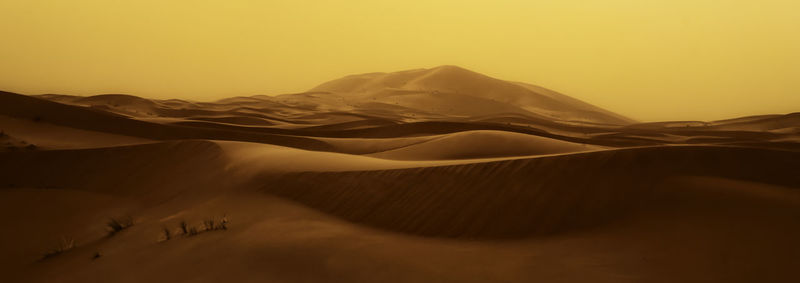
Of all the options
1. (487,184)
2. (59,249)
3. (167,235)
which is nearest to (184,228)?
(167,235)

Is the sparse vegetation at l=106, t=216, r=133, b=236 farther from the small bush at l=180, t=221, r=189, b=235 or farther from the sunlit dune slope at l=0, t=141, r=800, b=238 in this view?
the sunlit dune slope at l=0, t=141, r=800, b=238

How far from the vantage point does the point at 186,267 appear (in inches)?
91.4

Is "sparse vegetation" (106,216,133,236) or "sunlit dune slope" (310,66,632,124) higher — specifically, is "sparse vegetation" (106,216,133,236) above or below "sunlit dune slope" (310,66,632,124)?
below

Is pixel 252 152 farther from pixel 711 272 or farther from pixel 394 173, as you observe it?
pixel 711 272

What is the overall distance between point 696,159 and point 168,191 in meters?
4.83

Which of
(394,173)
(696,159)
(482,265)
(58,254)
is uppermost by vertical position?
(696,159)

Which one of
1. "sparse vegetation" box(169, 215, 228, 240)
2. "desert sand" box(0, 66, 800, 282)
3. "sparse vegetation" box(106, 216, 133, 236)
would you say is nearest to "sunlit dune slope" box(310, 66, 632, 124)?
"desert sand" box(0, 66, 800, 282)

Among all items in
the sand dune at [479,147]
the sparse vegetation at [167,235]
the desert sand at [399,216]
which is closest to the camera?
the desert sand at [399,216]

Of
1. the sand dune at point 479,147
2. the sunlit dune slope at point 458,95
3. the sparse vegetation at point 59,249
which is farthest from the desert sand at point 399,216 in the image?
the sunlit dune slope at point 458,95

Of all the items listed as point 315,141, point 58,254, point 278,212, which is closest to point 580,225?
point 278,212

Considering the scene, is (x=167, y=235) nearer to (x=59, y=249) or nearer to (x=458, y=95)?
(x=59, y=249)

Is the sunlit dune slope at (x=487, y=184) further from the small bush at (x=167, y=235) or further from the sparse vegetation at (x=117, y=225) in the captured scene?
the small bush at (x=167, y=235)

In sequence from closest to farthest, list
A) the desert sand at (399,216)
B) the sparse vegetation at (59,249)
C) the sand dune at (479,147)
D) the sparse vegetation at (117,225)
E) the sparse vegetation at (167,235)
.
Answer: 1. the desert sand at (399,216)
2. the sparse vegetation at (167,235)
3. the sparse vegetation at (59,249)
4. the sparse vegetation at (117,225)
5. the sand dune at (479,147)

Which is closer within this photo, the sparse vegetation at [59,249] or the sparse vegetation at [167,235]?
the sparse vegetation at [167,235]
